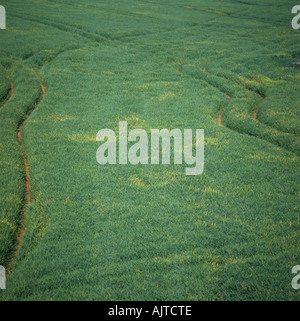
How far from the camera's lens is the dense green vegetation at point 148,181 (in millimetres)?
6230

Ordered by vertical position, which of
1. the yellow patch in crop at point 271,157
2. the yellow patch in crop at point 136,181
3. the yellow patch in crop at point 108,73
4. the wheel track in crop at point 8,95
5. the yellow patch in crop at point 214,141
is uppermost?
the yellow patch in crop at point 108,73

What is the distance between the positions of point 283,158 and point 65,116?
9.21m

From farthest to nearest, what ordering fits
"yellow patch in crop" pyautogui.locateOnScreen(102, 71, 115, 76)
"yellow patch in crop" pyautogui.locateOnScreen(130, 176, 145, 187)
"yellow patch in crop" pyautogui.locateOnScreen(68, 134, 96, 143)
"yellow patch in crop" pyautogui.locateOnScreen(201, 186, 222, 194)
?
"yellow patch in crop" pyautogui.locateOnScreen(102, 71, 115, 76), "yellow patch in crop" pyautogui.locateOnScreen(68, 134, 96, 143), "yellow patch in crop" pyautogui.locateOnScreen(130, 176, 145, 187), "yellow patch in crop" pyautogui.locateOnScreen(201, 186, 222, 194)

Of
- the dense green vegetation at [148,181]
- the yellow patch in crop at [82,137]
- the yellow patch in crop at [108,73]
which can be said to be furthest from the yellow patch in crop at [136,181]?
the yellow patch in crop at [108,73]

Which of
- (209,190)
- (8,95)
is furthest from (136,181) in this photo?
(8,95)


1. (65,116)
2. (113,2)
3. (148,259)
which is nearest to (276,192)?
(148,259)

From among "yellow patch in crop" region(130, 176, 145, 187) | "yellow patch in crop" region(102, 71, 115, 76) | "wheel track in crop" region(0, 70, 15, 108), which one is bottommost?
"yellow patch in crop" region(130, 176, 145, 187)

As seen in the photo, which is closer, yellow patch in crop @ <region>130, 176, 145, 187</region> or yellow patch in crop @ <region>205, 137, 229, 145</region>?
yellow patch in crop @ <region>130, 176, 145, 187</region>

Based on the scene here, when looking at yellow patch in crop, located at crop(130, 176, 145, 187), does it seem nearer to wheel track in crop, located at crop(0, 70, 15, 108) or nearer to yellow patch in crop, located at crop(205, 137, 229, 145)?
yellow patch in crop, located at crop(205, 137, 229, 145)

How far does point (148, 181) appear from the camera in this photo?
9.39 metres

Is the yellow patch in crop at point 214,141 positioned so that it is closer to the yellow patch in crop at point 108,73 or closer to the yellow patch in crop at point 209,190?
the yellow patch in crop at point 209,190

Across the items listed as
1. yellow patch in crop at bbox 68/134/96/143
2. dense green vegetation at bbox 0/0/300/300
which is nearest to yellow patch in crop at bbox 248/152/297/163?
dense green vegetation at bbox 0/0/300/300

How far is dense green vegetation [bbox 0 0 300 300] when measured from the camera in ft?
20.4
